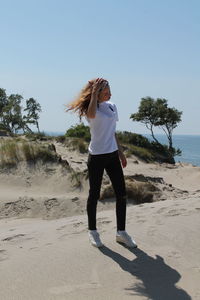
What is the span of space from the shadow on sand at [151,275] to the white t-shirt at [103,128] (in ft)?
3.54

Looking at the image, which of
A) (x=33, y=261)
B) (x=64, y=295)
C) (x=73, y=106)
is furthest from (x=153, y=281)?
(x=73, y=106)

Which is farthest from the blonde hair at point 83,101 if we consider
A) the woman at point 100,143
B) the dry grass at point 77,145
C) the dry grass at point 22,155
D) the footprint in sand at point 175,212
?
the dry grass at point 77,145

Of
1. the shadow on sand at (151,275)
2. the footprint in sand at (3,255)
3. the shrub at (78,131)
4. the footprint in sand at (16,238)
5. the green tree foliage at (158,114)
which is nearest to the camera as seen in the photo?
the shadow on sand at (151,275)

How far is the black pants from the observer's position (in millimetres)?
4305

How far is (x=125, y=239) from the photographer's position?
14.3 ft

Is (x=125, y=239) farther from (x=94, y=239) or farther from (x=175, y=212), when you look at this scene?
(x=175, y=212)

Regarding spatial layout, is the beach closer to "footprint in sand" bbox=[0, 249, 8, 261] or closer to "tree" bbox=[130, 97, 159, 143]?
"footprint in sand" bbox=[0, 249, 8, 261]

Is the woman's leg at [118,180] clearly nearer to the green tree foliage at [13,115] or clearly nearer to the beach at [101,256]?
the beach at [101,256]

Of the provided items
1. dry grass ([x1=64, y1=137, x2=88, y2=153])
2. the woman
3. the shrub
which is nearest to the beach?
the woman

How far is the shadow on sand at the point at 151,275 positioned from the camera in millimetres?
3314

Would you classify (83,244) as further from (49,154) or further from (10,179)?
(49,154)

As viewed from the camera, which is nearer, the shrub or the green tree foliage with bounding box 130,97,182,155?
the shrub

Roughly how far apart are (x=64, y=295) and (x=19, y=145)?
271 inches

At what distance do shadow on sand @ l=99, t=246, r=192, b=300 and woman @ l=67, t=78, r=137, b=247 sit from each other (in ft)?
0.87
